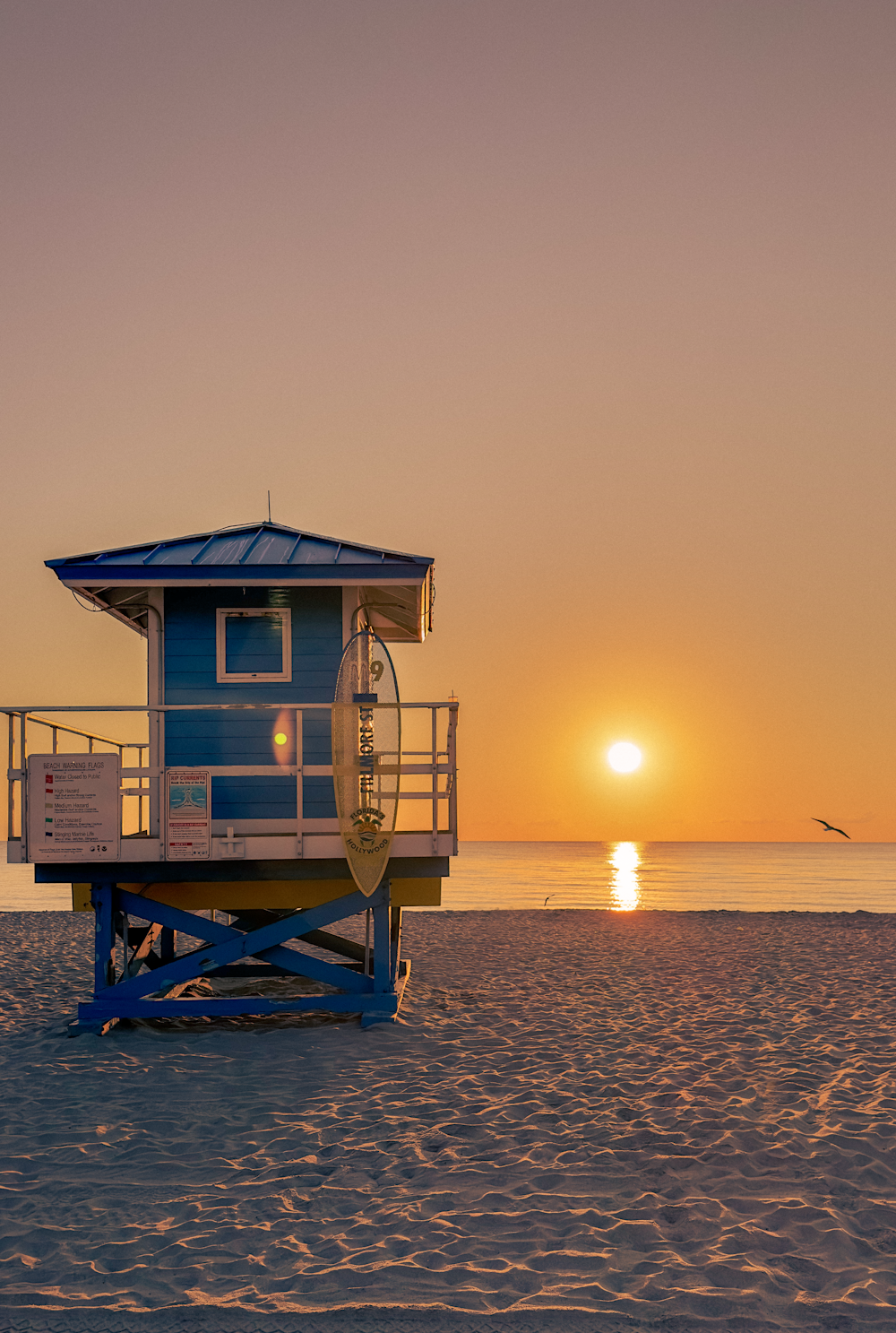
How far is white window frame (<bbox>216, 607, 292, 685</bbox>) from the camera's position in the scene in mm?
11469

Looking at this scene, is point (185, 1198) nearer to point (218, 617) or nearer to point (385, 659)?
point (385, 659)

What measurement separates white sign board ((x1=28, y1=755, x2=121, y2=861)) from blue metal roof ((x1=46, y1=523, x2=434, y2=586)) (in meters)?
2.09

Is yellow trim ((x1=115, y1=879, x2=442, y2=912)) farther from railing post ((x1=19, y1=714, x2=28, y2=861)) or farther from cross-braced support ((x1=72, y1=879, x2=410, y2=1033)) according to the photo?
railing post ((x1=19, y1=714, x2=28, y2=861))

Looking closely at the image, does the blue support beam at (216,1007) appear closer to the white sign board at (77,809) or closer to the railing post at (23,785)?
the white sign board at (77,809)

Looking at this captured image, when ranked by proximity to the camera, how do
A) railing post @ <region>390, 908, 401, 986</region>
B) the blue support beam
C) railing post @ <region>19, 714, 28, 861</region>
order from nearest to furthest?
railing post @ <region>19, 714, 28, 861</region>
the blue support beam
railing post @ <region>390, 908, 401, 986</region>

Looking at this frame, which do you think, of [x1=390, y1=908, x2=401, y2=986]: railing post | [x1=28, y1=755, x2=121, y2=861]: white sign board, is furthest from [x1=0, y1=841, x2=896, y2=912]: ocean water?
[x1=28, y1=755, x2=121, y2=861]: white sign board

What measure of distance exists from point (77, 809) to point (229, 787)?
1690 mm

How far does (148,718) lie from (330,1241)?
701 cm

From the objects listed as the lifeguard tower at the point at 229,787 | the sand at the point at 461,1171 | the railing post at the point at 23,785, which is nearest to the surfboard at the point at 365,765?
the lifeguard tower at the point at 229,787

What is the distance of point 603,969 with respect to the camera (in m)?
16.0

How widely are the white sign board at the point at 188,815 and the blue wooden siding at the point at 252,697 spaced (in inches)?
25.7

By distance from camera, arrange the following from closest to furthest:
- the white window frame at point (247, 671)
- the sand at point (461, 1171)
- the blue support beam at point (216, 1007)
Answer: the sand at point (461, 1171)
the blue support beam at point (216, 1007)
the white window frame at point (247, 671)

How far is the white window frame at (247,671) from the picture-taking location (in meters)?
11.5

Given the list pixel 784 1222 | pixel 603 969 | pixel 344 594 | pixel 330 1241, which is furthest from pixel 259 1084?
pixel 603 969
